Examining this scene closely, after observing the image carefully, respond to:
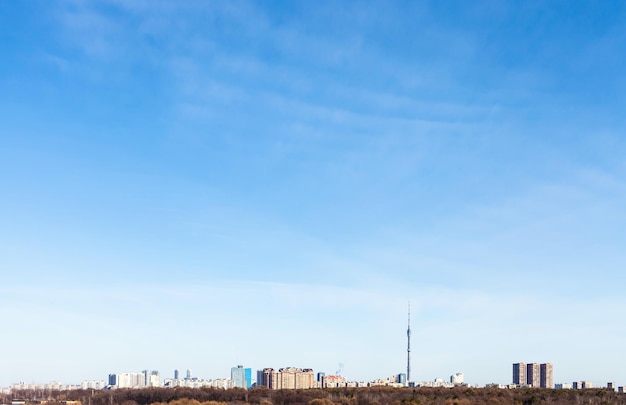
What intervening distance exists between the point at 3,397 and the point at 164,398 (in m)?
64.5

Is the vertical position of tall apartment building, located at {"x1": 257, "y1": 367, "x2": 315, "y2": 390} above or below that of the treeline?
below

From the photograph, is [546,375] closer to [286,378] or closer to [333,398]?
[286,378]

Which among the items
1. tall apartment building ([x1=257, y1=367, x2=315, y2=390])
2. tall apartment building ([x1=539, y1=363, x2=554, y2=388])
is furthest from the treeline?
tall apartment building ([x1=539, y1=363, x2=554, y2=388])

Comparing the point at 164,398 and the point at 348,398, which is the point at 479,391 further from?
the point at 164,398

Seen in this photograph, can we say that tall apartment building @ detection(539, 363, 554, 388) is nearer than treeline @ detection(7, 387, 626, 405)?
No

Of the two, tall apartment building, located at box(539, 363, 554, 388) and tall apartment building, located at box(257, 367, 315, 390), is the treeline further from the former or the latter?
tall apartment building, located at box(539, 363, 554, 388)

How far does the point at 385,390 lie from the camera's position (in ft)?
407

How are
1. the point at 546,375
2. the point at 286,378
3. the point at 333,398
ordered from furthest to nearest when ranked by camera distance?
the point at 546,375 < the point at 286,378 < the point at 333,398

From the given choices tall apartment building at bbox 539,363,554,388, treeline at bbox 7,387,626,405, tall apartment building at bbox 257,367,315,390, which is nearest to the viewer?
treeline at bbox 7,387,626,405

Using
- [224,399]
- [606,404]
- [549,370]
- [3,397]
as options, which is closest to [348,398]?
[224,399]

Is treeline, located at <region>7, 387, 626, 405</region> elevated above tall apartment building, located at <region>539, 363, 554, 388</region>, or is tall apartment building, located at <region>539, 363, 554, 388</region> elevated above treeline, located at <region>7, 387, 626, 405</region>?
treeline, located at <region>7, 387, 626, 405</region>

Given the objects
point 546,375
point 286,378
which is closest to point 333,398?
point 286,378

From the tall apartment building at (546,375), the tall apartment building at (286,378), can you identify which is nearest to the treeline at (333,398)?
the tall apartment building at (286,378)

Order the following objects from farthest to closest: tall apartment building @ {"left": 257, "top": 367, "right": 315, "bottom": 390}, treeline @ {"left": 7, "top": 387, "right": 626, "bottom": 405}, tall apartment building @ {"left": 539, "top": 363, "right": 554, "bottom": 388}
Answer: tall apartment building @ {"left": 539, "top": 363, "right": 554, "bottom": 388} < tall apartment building @ {"left": 257, "top": 367, "right": 315, "bottom": 390} < treeline @ {"left": 7, "top": 387, "right": 626, "bottom": 405}
